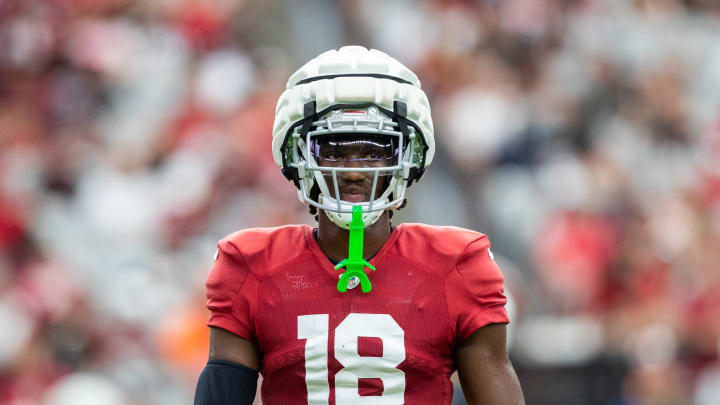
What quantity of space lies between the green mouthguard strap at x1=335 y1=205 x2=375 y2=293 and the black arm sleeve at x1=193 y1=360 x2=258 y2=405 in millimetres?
294

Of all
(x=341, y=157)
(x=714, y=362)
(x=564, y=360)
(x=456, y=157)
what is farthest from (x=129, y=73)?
(x=341, y=157)

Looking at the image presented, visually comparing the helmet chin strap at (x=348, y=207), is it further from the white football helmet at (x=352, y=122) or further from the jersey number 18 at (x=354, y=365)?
the jersey number 18 at (x=354, y=365)

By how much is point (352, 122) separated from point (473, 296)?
46 cm

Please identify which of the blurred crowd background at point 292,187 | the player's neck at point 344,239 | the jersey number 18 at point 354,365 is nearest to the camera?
the jersey number 18 at point 354,365

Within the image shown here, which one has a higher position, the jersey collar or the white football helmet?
the white football helmet

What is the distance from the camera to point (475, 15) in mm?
7402

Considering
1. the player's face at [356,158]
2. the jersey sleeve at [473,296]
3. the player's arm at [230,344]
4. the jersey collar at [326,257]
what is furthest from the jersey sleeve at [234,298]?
the jersey sleeve at [473,296]

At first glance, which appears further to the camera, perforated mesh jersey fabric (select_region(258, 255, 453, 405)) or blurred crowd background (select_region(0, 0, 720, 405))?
blurred crowd background (select_region(0, 0, 720, 405))

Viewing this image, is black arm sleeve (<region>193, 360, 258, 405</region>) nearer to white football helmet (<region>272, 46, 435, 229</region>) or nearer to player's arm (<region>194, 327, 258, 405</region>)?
player's arm (<region>194, 327, 258, 405</region>)

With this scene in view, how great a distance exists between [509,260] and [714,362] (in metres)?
1.21

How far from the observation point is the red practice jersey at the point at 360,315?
2535 millimetres

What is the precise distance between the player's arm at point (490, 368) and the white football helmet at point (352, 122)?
1.15 ft

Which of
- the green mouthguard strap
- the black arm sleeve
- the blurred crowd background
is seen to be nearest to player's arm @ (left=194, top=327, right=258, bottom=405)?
the black arm sleeve

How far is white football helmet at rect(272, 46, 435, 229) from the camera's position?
2.56 metres
